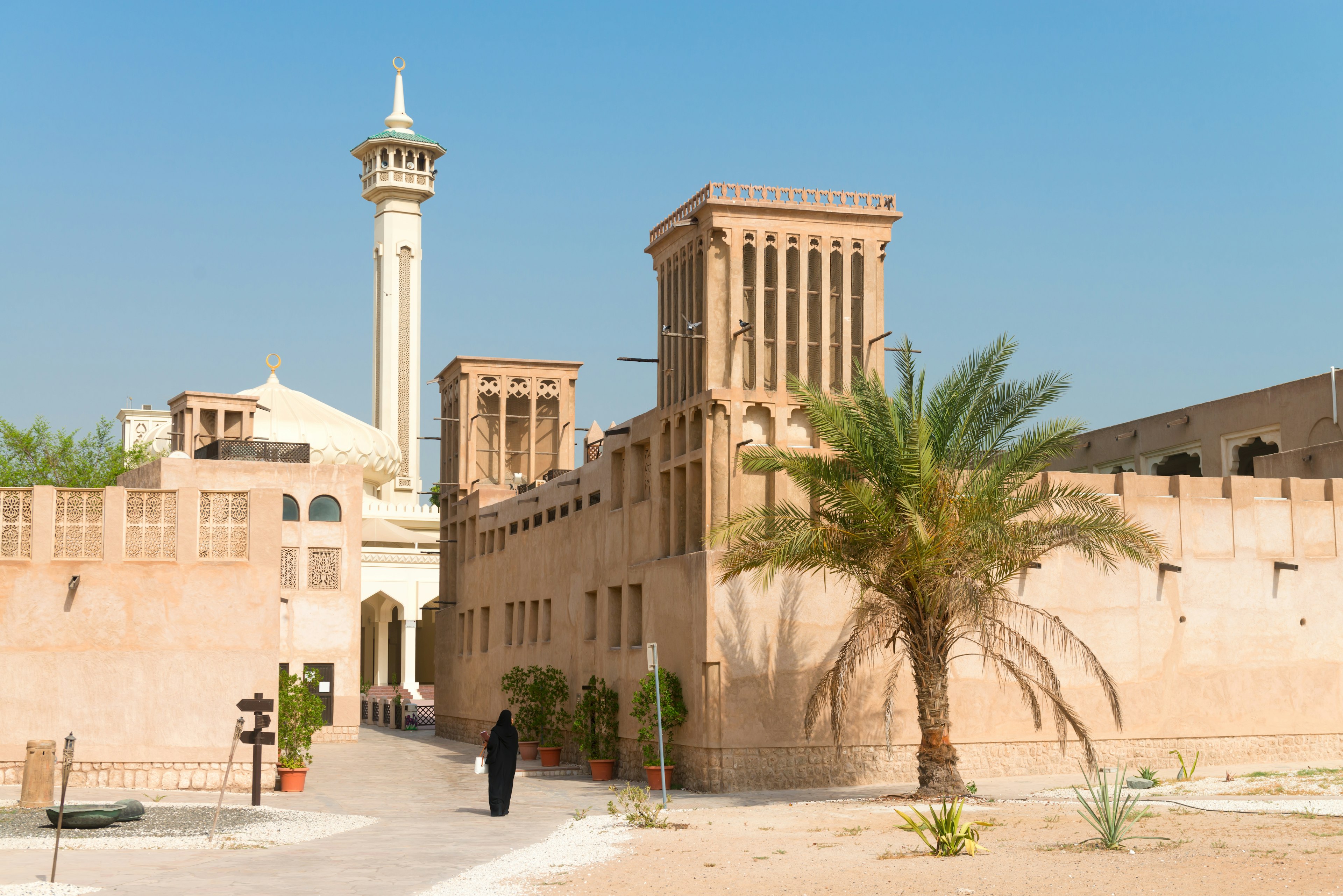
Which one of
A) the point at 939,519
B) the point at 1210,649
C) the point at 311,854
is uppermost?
the point at 939,519

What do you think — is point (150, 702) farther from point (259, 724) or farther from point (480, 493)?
point (480, 493)

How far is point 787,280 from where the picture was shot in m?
24.0

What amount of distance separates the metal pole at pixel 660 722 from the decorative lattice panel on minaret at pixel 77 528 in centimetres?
869

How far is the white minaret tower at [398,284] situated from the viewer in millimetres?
69500

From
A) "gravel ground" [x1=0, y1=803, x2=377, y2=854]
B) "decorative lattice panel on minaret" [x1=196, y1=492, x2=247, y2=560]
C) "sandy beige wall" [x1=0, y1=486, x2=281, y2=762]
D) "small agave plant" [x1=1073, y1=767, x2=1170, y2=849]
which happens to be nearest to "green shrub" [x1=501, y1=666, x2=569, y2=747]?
"sandy beige wall" [x1=0, y1=486, x2=281, y2=762]

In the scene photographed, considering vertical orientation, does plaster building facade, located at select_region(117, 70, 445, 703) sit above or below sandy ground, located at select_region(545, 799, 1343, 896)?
above

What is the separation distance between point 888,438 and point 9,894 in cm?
1160

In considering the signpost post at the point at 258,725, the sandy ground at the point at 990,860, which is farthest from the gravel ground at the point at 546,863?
the signpost post at the point at 258,725

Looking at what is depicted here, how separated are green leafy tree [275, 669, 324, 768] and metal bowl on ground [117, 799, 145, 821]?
517cm

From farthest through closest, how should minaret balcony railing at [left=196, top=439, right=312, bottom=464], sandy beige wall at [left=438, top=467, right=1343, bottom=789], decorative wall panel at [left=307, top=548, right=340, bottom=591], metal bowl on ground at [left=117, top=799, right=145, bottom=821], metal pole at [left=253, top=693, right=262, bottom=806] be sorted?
minaret balcony railing at [left=196, top=439, right=312, bottom=464]
decorative wall panel at [left=307, top=548, right=340, bottom=591]
sandy beige wall at [left=438, top=467, right=1343, bottom=789]
metal pole at [left=253, top=693, right=262, bottom=806]
metal bowl on ground at [left=117, top=799, right=145, bottom=821]

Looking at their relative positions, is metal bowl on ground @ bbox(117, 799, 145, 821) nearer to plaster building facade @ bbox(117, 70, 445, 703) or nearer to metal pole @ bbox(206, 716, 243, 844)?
metal pole @ bbox(206, 716, 243, 844)

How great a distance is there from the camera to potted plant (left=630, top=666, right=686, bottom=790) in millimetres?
22828

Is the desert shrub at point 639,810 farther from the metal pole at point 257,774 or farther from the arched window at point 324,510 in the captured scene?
the arched window at point 324,510

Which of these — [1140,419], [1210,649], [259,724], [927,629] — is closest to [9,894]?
[259,724]
